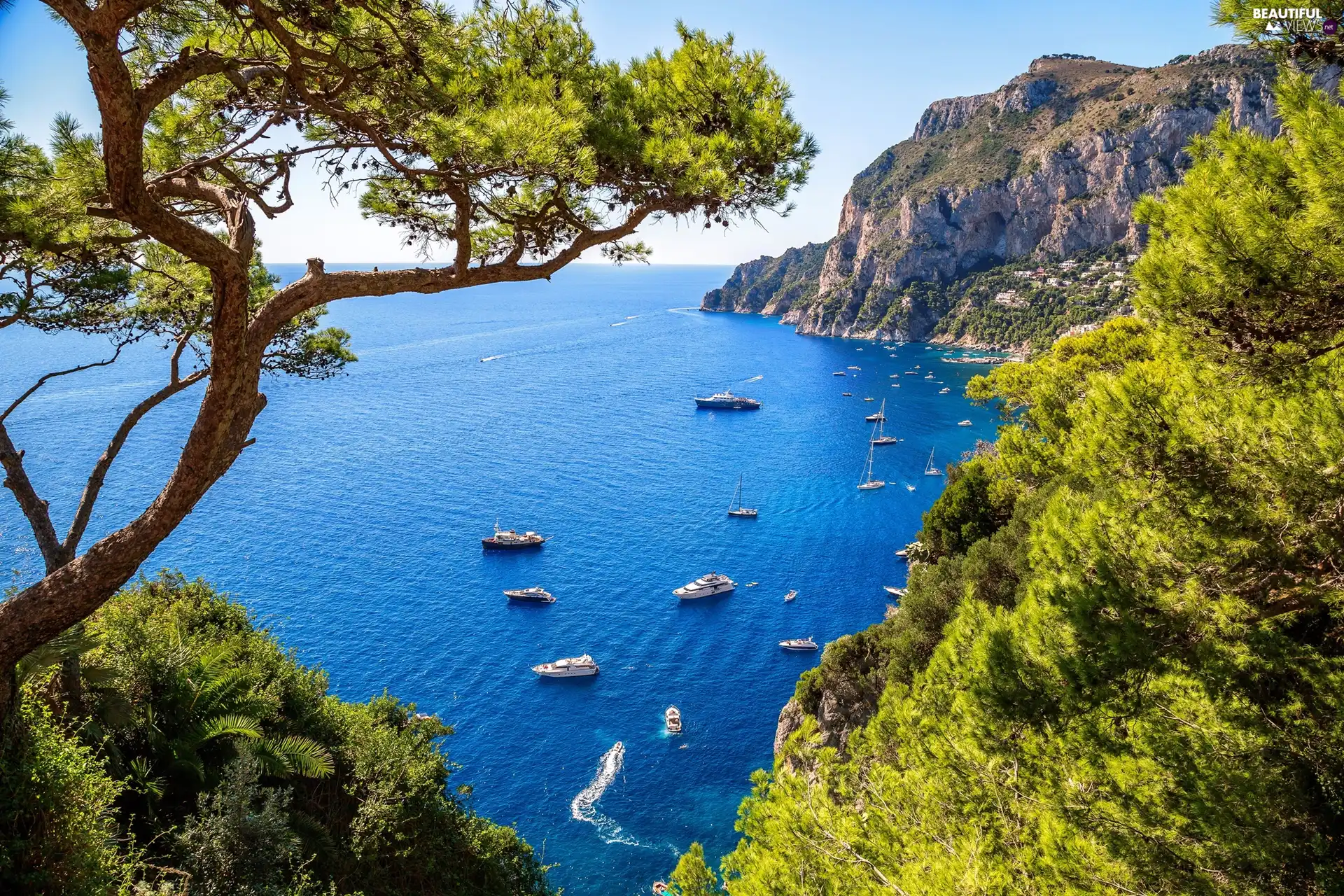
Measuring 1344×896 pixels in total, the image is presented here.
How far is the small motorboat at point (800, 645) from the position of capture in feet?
90.2

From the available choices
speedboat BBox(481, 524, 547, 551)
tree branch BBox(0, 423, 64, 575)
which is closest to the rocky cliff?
speedboat BBox(481, 524, 547, 551)

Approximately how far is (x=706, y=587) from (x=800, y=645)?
5.87m

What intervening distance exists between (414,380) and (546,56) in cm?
7437

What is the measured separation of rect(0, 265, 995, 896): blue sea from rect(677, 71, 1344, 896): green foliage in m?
15.5

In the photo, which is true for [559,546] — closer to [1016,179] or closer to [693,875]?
[693,875]

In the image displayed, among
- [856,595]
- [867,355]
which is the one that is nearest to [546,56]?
[856,595]

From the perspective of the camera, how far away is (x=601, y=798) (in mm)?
20750

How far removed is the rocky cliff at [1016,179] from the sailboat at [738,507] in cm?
7588

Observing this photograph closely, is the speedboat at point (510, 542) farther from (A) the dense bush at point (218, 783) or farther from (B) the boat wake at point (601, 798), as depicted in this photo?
(A) the dense bush at point (218, 783)

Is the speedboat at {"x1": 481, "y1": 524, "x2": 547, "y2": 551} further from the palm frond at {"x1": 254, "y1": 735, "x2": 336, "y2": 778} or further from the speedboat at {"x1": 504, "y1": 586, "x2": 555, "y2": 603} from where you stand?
the palm frond at {"x1": 254, "y1": 735, "x2": 336, "y2": 778}

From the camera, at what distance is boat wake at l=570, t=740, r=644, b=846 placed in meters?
19.4

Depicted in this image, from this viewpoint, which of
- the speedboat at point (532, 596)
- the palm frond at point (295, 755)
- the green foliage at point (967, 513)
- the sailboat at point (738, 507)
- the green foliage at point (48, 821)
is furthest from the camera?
the sailboat at point (738, 507)

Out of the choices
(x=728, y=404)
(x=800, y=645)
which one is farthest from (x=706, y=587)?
(x=728, y=404)

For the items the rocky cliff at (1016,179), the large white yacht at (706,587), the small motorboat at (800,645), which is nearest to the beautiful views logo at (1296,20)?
the small motorboat at (800,645)
